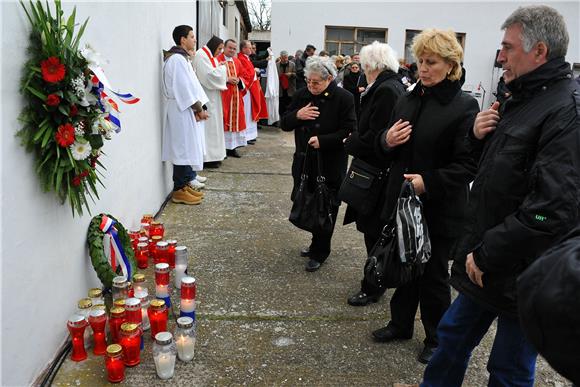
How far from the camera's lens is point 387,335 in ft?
10.3

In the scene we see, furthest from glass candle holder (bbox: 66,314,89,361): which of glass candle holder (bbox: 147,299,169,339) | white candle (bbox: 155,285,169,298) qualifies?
white candle (bbox: 155,285,169,298)

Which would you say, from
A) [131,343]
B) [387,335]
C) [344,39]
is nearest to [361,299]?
[387,335]

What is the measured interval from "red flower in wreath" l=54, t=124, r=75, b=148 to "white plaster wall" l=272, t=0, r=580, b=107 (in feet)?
47.6

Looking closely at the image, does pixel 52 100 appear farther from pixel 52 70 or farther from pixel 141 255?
pixel 141 255

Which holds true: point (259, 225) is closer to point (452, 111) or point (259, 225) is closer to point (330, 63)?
point (330, 63)

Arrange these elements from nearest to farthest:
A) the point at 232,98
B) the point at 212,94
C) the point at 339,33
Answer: the point at 212,94 < the point at 232,98 < the point at 339,33

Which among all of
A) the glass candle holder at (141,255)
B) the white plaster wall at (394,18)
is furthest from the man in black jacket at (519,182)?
the white plaster wall at (394,18)

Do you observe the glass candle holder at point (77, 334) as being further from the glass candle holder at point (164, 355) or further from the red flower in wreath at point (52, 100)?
the red flower in wreath at point (52, 100)

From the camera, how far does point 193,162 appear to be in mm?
5777

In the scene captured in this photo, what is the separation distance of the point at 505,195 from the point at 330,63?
240 centimetres

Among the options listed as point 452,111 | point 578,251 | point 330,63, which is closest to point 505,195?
point 452,111

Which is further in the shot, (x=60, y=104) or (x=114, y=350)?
(x=114, y=350)

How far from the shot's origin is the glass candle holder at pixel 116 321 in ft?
9.14

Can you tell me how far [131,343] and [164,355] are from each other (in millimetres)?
210
